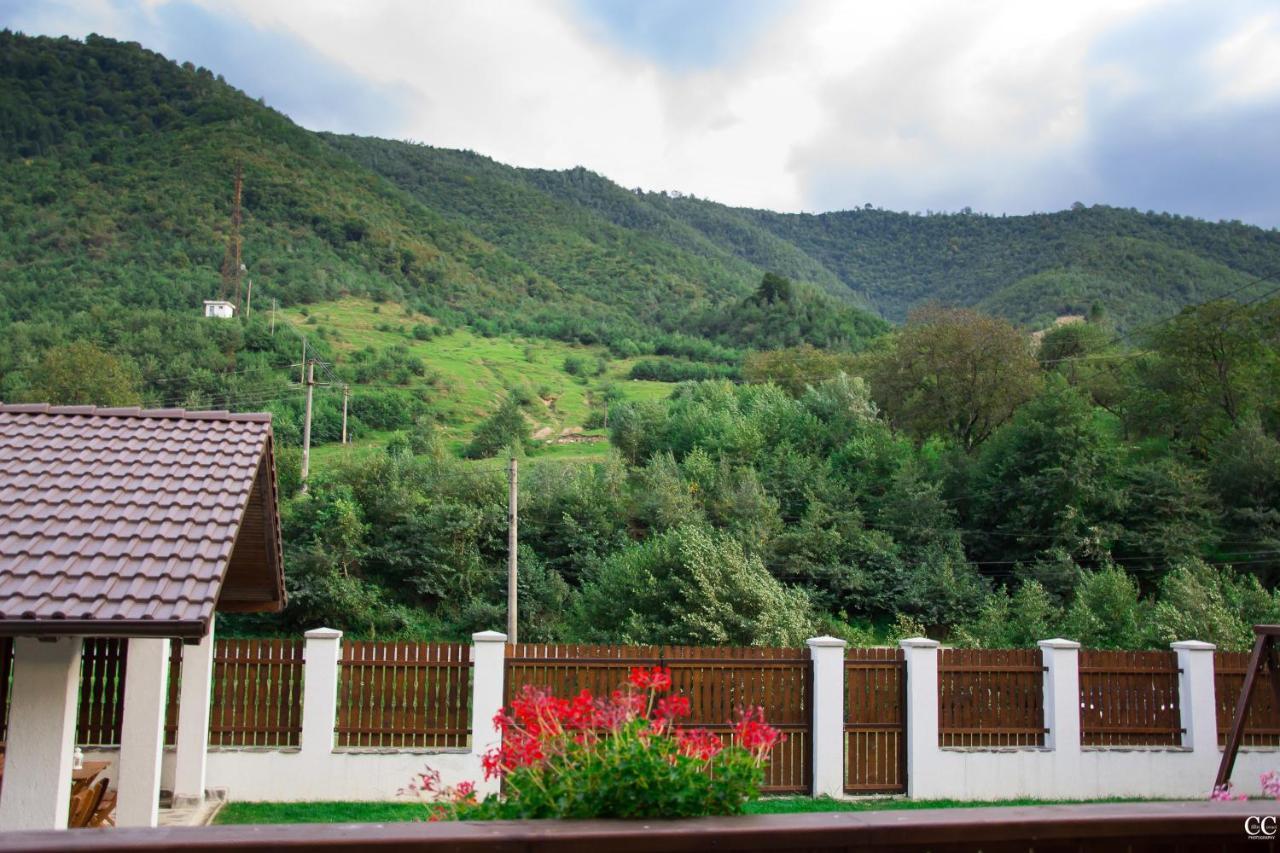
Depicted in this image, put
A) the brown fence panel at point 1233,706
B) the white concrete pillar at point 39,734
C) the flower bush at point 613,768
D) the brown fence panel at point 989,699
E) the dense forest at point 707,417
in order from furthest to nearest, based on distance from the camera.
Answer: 1. the dense forest at point 707,417
2. the brown fence panel at point 1233,706
3. the brown fence panel at point 989,699
4. the white concrete pillar at point 39,734
5. the flower bush at point 613,768

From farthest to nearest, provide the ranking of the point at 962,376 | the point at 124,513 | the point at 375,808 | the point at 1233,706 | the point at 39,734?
the point at 962,376, the point at 1233,706, the point at 375,808, the point at 124,513, the point at 39,734

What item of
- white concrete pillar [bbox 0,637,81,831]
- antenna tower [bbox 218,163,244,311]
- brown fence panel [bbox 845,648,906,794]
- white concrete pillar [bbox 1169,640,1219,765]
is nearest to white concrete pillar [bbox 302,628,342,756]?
white concrete pillar [bbox 0,637,81,831]

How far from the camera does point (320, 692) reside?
10.5 meters

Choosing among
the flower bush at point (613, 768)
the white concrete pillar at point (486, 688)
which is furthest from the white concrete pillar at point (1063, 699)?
the flower bush at point (613, 768)

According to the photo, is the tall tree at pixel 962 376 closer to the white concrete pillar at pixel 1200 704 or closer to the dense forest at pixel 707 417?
the dense forest at pixel 707 417

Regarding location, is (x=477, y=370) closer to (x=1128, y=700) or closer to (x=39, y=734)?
(x=1128, y=700)

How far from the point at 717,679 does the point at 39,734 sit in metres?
7.08

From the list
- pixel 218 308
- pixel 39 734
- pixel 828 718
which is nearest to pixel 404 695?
pixel 828 718

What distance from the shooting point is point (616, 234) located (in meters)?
105

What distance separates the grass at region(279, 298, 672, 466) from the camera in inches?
1873

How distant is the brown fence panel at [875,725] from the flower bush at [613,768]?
25.2 ft

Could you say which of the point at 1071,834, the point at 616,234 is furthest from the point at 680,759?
the point at 616,234

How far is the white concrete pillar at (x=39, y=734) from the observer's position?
212 inches
